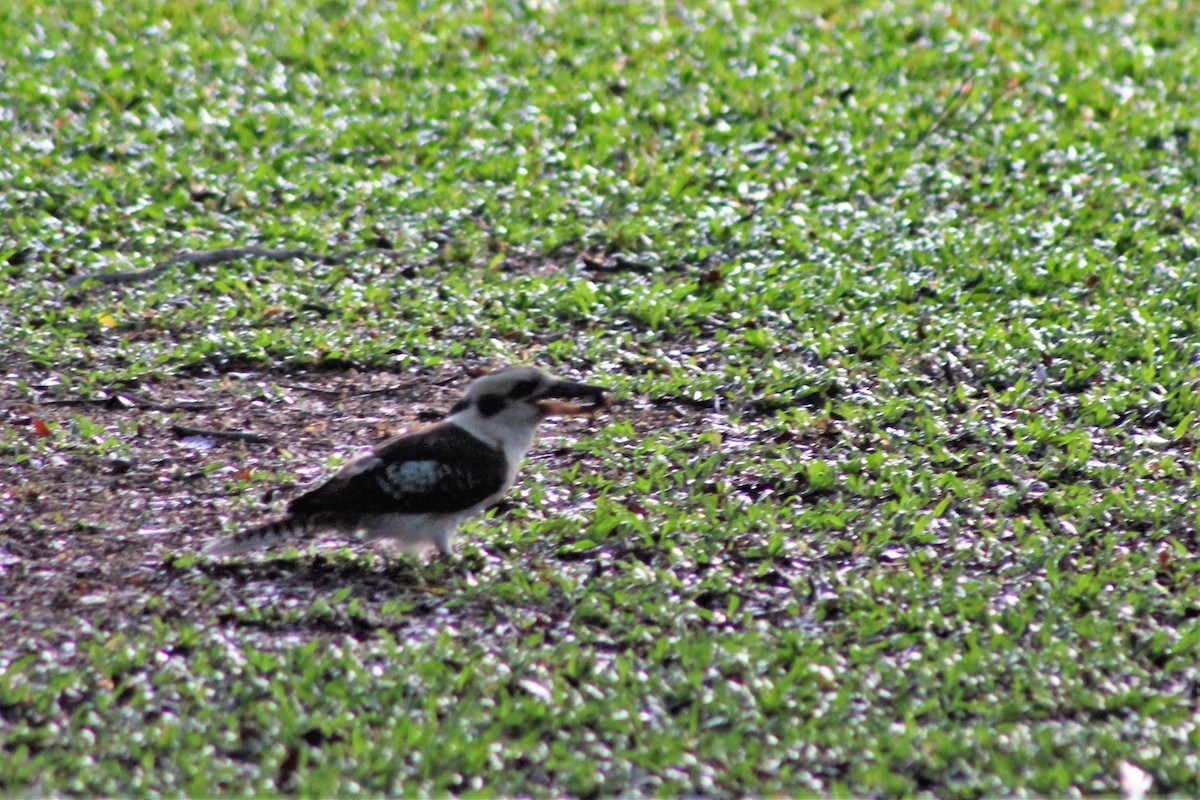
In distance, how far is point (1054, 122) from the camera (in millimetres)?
10641

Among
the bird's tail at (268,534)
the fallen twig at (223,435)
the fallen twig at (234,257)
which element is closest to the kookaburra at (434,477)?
the bird's tail at (268,534)

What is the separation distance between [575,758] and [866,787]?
820 mm

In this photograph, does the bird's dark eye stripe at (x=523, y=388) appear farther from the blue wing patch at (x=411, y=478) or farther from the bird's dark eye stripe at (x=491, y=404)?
the blue wing patch at (x=411, y=478)

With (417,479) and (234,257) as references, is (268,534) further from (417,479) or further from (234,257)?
(234,257)

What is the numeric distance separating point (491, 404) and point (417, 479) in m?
0.43

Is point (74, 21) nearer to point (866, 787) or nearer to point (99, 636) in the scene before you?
point (99, 636)

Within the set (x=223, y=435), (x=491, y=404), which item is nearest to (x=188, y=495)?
(x=223, y=435)

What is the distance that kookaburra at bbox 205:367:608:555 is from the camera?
540 centimetres

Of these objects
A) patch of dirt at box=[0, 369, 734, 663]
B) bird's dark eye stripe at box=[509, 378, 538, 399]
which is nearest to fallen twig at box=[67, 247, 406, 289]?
patch of dirt at box=[0, 369, 734, 663]

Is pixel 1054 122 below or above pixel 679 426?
above

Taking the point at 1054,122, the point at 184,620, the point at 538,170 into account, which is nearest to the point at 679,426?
the point at 184,620

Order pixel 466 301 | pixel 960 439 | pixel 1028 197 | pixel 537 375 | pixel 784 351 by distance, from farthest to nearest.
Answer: pixel 1028 197 < pixel 466 301 < pixel 784 351 < pixel 960 439 < pixel 537 375

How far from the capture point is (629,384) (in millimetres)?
7391

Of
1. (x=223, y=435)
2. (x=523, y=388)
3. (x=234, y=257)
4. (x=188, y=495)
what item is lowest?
(x=188, y=495)
